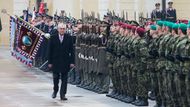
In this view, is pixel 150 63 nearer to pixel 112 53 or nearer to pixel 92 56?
pixel 112 53

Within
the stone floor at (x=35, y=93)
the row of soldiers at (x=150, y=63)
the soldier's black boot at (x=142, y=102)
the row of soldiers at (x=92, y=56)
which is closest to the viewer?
the row of soldiers at (x=150, y=63)

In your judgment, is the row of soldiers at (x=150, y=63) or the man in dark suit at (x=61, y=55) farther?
the man in dark suit at (x=61, y=55)

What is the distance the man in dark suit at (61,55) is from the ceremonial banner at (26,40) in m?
7.77

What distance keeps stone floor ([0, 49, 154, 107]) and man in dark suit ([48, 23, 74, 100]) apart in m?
0.55

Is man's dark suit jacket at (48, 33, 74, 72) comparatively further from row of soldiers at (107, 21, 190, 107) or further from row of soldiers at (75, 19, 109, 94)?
row of soldiers at (75, 19, 109, 94)

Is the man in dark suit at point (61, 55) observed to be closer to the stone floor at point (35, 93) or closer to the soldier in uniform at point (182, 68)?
the stone floor at point (35, 93)

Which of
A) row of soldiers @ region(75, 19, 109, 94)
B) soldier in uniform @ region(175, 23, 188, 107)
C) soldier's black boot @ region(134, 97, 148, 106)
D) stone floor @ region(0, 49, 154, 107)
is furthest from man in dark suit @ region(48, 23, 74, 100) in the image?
soldier in uniform @ region(175, 23, 188, 107)

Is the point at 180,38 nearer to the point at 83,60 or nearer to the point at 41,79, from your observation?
the point at 83,60

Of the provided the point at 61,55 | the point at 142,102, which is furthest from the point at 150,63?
the point at 61,55

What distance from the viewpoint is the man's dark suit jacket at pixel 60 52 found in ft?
61.0

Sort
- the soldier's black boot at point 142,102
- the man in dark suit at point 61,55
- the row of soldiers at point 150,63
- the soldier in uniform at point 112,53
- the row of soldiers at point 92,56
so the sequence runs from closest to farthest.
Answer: the row of soldiers at point 150,63, the soldier's black boot at point 142,102, the man in dark suit at point 61,55, the soldier in uniform at point 112,53, the row of soldiers at point 92,56

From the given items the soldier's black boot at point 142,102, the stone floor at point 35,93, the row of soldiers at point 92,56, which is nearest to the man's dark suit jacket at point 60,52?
the stone floor at point 35,93

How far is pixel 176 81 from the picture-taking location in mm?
14992

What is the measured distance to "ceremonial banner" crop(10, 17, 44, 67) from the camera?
2736 centimetres
